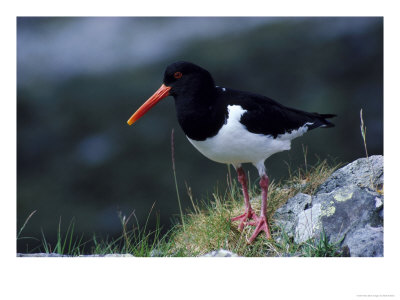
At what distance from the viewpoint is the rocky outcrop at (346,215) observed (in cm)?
354

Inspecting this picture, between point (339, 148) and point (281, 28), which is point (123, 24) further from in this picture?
point (339, 148)

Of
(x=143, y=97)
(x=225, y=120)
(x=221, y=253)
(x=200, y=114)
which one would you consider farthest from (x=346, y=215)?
(x=143, y=97)

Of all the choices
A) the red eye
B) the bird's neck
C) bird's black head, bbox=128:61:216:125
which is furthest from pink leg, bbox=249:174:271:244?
the red eye

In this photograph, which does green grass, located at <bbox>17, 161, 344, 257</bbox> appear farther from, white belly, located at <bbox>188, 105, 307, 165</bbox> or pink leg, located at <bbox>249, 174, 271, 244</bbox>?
white belly, located at <bbox>188, 105, 307, 165</bbox>

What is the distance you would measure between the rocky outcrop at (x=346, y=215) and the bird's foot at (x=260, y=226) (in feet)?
0.41

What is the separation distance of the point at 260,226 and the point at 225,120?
0.95 metres

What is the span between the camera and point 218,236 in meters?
3.83

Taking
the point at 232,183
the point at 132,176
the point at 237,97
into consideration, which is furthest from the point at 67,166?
the point at 237,97

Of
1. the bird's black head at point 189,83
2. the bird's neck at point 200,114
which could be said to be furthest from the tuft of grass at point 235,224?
the bird's black head at point 189,83

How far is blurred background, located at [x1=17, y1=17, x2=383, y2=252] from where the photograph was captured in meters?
4.61

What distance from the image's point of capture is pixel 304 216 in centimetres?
380

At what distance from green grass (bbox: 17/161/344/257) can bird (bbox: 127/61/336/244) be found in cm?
11

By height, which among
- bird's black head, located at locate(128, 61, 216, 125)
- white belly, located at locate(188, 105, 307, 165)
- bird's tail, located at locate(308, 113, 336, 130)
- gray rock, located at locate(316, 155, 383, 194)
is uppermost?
bird's black head, located at locate(128, 61, 216, 125)
